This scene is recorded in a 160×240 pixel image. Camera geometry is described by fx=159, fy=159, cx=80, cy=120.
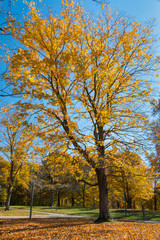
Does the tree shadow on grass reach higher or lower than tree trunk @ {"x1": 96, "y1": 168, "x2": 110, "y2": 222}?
lower

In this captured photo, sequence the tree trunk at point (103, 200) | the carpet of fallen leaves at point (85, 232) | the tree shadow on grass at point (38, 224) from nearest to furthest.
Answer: the carpet of fallen leaves at point (85, 232) → the tree shadow on grass at point (38, 224) → the tree trunk at point (103, 200)

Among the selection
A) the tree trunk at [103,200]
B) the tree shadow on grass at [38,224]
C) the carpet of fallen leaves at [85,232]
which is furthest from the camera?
the tree trunk at [103,200]

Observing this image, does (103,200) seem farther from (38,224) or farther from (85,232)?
(38,224)

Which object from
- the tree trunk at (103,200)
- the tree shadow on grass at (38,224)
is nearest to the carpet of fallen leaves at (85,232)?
the tree shadow on grass at (38,224)

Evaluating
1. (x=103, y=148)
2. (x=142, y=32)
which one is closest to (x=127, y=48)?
(x=142, y=32)

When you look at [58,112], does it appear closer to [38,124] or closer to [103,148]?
[38,124]

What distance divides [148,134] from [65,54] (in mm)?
4725

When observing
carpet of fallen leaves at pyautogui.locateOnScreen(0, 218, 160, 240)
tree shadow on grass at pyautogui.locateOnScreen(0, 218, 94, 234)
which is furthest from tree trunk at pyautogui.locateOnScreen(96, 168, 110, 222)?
carpet of fallen leaves at pyautogui.locateOnScreen(0, 218, 160, 240)

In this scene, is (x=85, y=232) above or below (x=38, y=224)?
above

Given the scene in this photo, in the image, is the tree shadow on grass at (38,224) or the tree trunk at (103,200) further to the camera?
the tree trunk at (103,200)

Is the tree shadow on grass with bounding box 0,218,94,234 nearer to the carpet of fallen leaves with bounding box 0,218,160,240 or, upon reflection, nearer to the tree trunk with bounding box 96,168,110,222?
the carpet of fallen leaves with bounding box 0,218,160,240

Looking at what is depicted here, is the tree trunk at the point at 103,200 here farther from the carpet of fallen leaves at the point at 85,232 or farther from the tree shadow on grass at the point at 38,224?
Result: the carpet of fallen leaves at the point at 85,232

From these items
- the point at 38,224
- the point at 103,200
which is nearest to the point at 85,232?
the point at 103,200

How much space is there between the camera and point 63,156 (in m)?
7.89
